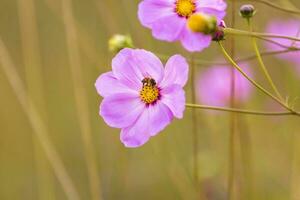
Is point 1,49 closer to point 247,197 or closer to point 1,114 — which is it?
point 247,197

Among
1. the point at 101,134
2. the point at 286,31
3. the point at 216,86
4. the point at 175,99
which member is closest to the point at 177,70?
the point at 175,99

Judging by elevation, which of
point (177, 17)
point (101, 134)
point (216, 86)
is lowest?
point (101, 134)

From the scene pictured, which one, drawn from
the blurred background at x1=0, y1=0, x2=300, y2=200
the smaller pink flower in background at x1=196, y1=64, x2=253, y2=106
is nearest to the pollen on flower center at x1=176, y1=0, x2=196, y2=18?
the blurred background at x1=0, y1=0, x2=300, y2=200

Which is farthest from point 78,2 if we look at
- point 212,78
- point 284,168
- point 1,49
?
point 1,49

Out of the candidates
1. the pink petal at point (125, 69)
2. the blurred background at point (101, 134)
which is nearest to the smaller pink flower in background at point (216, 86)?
the blurred background at point (101, 134)

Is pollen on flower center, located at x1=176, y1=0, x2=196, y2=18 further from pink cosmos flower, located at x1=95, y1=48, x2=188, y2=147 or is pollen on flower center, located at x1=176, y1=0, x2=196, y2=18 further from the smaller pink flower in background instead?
the smaller pink flower in background

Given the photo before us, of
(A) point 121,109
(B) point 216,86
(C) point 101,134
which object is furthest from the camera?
(C) point 101,134

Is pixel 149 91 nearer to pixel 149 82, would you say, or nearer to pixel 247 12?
pixel 149 82
